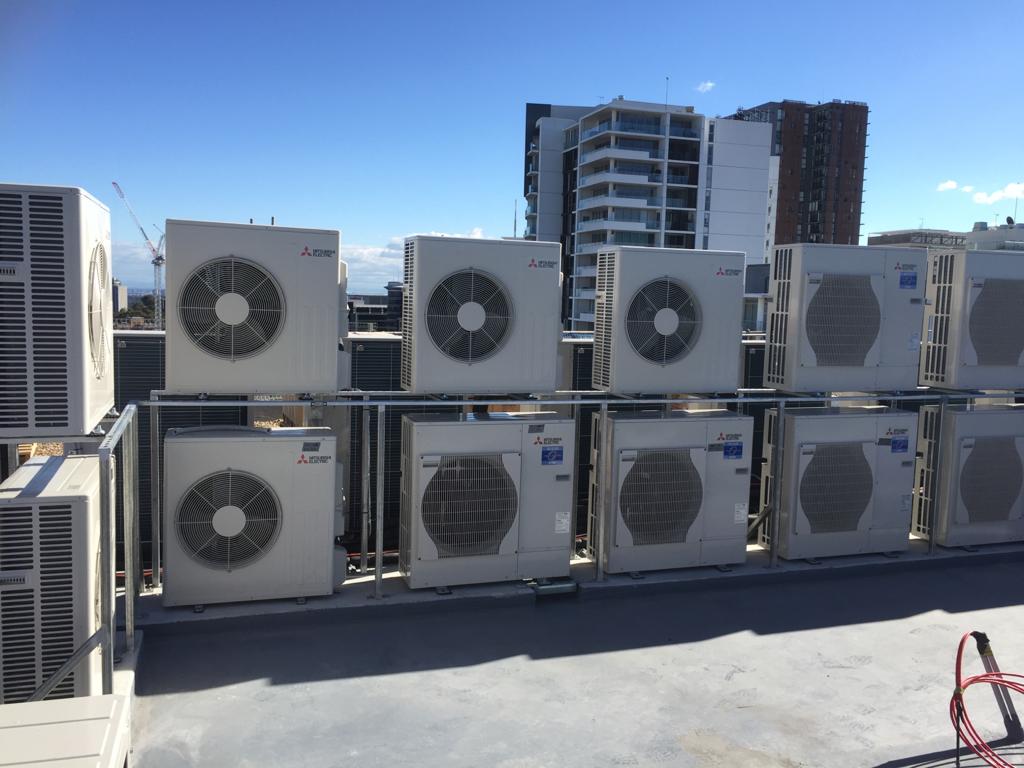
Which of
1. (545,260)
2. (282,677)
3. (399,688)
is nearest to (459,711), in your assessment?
(399,688)

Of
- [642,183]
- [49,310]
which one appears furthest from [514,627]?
[642,183]

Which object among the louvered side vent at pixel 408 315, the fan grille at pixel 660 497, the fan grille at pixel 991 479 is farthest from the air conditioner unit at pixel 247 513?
the fan grille at pixel 991 479

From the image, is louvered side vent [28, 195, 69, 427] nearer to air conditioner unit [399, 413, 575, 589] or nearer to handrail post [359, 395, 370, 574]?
handrail post [359, 395, 370, 574]

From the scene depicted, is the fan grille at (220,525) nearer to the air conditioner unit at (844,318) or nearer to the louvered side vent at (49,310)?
the louvered side vent at (49,310)

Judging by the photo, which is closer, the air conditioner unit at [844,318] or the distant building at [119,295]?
the distant building at [119,295]

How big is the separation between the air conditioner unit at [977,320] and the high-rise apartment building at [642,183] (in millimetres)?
35557

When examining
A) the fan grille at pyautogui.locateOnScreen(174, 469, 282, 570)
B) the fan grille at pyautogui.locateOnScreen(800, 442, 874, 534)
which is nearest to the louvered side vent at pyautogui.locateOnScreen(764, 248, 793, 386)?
the fan grille at pyautogui.locateOnScreen(800, 442, 874, 534)

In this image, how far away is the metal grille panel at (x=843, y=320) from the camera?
5379 millimetres

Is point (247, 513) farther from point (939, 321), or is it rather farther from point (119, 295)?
point (939, 321)

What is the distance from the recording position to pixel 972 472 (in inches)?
233

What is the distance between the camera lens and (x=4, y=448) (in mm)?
3184

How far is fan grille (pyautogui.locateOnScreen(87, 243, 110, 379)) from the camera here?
10.1ft

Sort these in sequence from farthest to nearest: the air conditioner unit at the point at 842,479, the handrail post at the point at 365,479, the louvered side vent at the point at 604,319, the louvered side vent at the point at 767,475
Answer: the louvered side vent at the point at 767,475
the air conditioner unit at the point at 842,479
the louvered side vent at the point at 604,319
the handrail post at the point at 365,479

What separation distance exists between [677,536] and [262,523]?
2.57m
